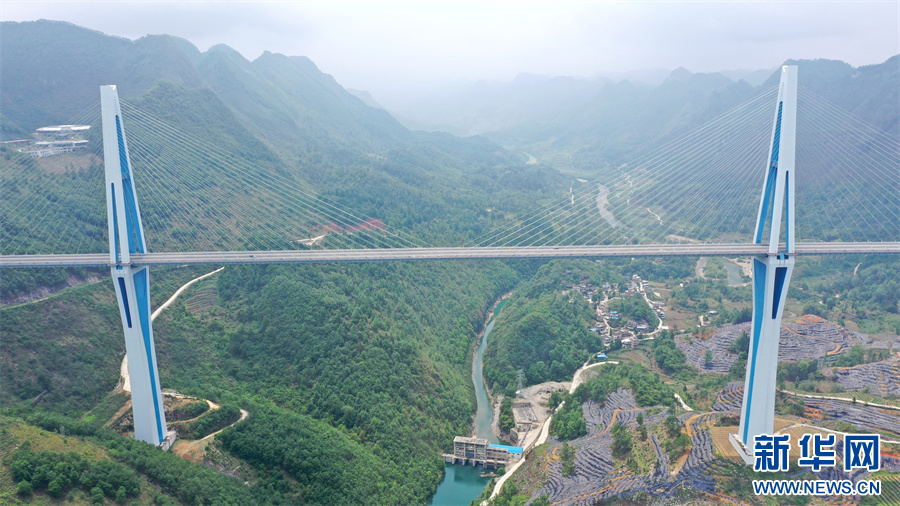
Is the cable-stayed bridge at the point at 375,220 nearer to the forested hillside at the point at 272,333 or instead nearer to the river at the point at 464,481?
the forested hillside at the point at 272,333

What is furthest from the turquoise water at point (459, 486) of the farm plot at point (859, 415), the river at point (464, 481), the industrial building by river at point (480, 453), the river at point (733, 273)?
the river at point (733, 273)

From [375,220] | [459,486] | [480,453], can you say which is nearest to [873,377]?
[480,453]

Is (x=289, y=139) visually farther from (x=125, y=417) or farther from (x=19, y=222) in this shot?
(x=125, y=417)

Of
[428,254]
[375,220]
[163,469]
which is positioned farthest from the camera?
[375,220]

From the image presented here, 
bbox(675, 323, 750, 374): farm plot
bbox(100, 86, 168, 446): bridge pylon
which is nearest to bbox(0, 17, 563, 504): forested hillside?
bbox(100, 86, 168, 446): bridge pylon

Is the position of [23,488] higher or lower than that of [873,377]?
higher

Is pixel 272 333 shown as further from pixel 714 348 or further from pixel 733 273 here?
pixel 733 273
